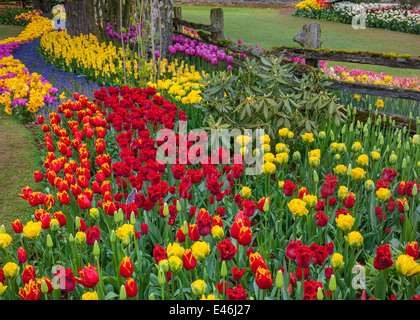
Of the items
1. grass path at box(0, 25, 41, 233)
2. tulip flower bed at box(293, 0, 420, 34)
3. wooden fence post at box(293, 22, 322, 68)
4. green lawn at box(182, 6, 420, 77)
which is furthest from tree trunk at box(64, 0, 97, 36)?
tulip flower bed at box(293, 0, 420, 34)

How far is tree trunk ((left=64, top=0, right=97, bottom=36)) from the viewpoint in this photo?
38.0 ft

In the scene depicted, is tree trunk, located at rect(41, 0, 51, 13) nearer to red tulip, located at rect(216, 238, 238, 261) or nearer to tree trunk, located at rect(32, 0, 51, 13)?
tree trunk, located at rect(32, 0, 51, 13)

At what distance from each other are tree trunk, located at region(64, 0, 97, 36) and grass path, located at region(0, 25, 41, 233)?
16.9 ft

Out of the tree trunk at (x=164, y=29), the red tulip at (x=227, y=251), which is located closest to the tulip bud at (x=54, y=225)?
the red tulip at (x=227, y=251)

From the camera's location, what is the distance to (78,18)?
38.7 feet

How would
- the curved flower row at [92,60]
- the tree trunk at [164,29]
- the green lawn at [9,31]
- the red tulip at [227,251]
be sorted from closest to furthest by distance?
1. the red tulip at [227,251]
2. the curved flower row at [92,60]
3. the tree trunk at [164,29]
4. the green lawn at [9,31]

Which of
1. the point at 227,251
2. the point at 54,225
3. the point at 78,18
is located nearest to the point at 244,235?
the point at 227,251

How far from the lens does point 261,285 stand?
5.95 ft

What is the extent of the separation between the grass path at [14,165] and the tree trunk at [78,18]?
514 cm

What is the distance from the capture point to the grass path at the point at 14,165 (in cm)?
410

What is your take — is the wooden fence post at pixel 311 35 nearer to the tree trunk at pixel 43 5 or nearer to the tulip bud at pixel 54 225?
the tulip bud at pixel 54 225

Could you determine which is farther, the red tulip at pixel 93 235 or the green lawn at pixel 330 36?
the green lawn at pixel 330 36
